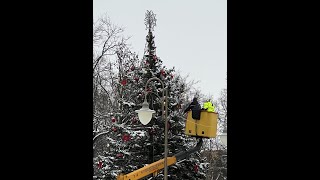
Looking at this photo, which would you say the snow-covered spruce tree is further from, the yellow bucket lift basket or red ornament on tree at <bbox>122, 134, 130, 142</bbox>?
the yellow bucket lift basket

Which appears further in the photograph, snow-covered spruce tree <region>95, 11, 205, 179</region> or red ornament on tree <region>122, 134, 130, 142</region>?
snow-covered spruce tree <region>95, 11, 205, 179</region>

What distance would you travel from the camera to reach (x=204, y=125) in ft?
33.1

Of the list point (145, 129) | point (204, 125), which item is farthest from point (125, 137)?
point (204, 125)

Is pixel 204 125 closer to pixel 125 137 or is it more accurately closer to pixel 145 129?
pixel 125 137

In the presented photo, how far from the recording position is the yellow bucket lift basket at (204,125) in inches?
393

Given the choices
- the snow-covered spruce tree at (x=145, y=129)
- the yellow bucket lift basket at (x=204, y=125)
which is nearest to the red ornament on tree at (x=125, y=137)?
the snow-covered spruce tree at (x=145, y=129)

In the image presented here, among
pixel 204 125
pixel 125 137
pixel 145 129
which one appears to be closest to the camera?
pixel 204 125

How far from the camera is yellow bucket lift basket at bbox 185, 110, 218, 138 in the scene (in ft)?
32.7

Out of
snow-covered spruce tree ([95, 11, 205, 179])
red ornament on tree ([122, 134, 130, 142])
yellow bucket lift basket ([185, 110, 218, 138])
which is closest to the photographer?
yellow bucket lift basket ([185, 110, 218, 138])

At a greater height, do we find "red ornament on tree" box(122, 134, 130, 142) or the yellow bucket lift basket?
the yellow bucket lift basket

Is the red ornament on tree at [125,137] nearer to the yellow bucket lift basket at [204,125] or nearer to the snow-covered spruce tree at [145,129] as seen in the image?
the snow-covered spruce tree at [145,129]

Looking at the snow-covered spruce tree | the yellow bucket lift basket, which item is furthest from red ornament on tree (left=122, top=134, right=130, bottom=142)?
the yellow bucket lift basket
